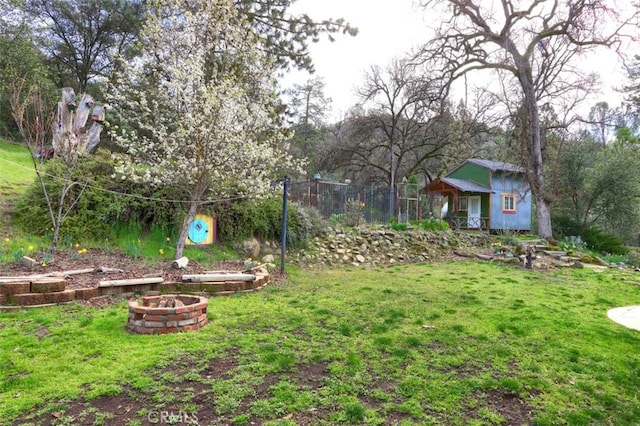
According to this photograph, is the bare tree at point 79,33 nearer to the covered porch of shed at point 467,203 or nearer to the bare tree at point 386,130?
the bare tree at point 386,130

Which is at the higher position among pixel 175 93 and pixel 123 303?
pixel 175 93

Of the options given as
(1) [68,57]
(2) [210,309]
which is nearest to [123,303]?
(2) [210,309]

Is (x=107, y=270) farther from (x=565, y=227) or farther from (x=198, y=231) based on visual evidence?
(x=565, y=227)

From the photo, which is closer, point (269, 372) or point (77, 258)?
point (269, 372)

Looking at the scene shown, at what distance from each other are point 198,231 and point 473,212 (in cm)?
1584

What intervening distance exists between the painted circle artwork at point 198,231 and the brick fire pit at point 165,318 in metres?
3.40

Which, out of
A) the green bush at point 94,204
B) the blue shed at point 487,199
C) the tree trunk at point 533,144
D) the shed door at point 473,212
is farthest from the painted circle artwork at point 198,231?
the shed door at point 473,212

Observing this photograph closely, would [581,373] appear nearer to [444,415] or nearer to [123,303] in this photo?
[444,415]

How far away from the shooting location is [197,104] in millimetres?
5691

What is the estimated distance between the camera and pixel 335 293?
5.19 metres

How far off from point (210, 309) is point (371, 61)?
18.4m

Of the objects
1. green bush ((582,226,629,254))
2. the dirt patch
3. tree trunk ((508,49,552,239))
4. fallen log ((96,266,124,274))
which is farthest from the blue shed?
fallen log ((96,266,124,274))

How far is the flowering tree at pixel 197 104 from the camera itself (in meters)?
5.67

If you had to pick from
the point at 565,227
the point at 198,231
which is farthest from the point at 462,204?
the point at 198,231
